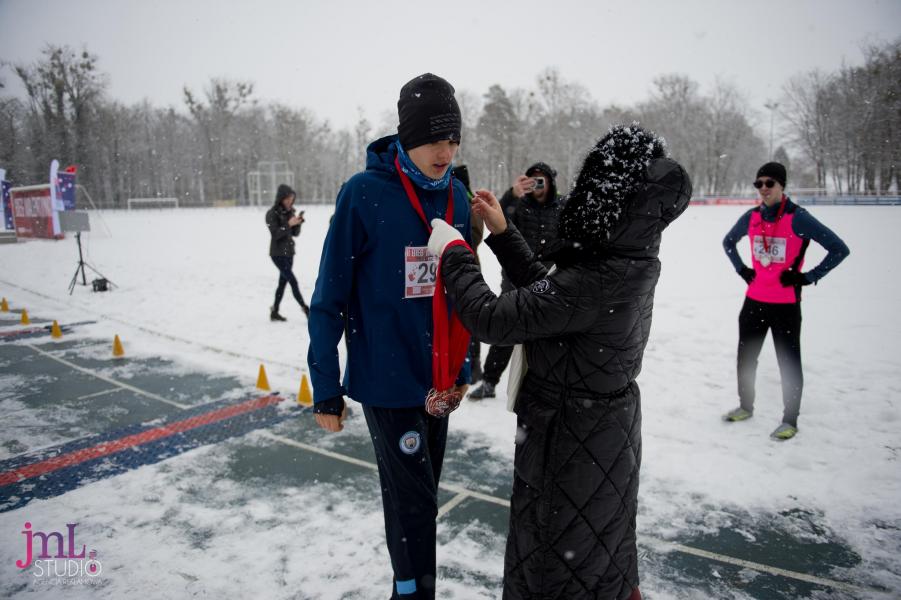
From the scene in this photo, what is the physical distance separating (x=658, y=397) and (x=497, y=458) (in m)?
2.24

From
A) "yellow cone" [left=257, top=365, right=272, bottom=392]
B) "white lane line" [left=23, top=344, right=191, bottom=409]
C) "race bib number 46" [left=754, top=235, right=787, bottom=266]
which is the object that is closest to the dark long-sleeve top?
"race bib number 46" [left=754, top=235, right=787, bottom=266]

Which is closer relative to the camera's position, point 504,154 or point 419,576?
point 419,576

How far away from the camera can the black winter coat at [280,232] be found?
9094mm

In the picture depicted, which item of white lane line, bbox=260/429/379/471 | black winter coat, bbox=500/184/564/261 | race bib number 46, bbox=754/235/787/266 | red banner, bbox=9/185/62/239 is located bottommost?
white lane line, bbox=260/429/379/471

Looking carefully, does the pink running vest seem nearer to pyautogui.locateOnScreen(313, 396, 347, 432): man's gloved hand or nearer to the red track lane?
pyautogui.locateOnScreen(313, 396, 347, 432): man's gloved hand

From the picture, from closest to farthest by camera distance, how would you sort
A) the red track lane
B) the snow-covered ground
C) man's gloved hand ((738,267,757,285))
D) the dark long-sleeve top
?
the snow-covered ground → the red track lane → the dark long-sleeve top → man's gloved hand ((738,267,757,285))

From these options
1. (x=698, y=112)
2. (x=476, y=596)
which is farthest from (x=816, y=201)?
(x=476, y=596)

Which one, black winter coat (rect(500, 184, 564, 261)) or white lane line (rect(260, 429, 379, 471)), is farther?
black winter coat (rect(500, 184, 564, 261))

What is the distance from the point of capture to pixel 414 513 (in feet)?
7.06

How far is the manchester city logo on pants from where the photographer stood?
2148mm

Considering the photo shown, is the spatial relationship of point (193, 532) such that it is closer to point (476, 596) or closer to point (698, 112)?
point (476, 596)

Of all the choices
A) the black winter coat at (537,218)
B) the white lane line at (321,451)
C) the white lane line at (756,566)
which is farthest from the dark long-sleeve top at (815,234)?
the white lane line at (321,451)

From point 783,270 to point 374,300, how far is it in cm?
395

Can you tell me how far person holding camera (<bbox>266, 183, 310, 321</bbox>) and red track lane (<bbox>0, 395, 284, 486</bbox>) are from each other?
380 cm
